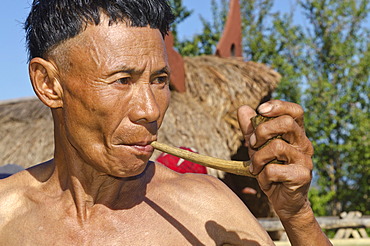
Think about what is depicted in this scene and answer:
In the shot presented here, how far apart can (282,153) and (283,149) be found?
0.01 meters

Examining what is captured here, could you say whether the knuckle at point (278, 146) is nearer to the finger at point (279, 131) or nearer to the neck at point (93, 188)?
the finger at point (279, 131)

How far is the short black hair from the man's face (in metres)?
0.03

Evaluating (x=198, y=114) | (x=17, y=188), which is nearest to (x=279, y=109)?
(x=17, y=188)

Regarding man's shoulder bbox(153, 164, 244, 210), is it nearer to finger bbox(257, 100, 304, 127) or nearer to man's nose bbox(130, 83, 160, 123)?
man's nose bbox(130, 83, 160, 123)

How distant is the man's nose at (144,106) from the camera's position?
1709 millimetres

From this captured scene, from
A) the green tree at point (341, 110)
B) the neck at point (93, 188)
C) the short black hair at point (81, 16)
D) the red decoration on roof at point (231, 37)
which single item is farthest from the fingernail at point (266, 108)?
the green tree at point (341, 110)

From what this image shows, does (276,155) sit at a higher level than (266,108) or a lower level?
lower

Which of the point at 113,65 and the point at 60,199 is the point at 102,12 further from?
the point at 60,199

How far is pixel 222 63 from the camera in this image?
28.7 feet

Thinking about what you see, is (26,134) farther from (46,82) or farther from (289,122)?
(289,122)

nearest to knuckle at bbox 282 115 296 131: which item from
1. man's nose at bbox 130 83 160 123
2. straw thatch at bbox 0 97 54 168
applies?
man's nose at bbox 130 83 160 123

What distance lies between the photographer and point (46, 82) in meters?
1.93

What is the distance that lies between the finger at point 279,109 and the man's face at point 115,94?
0.46 m

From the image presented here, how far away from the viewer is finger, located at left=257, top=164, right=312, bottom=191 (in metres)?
1.37
